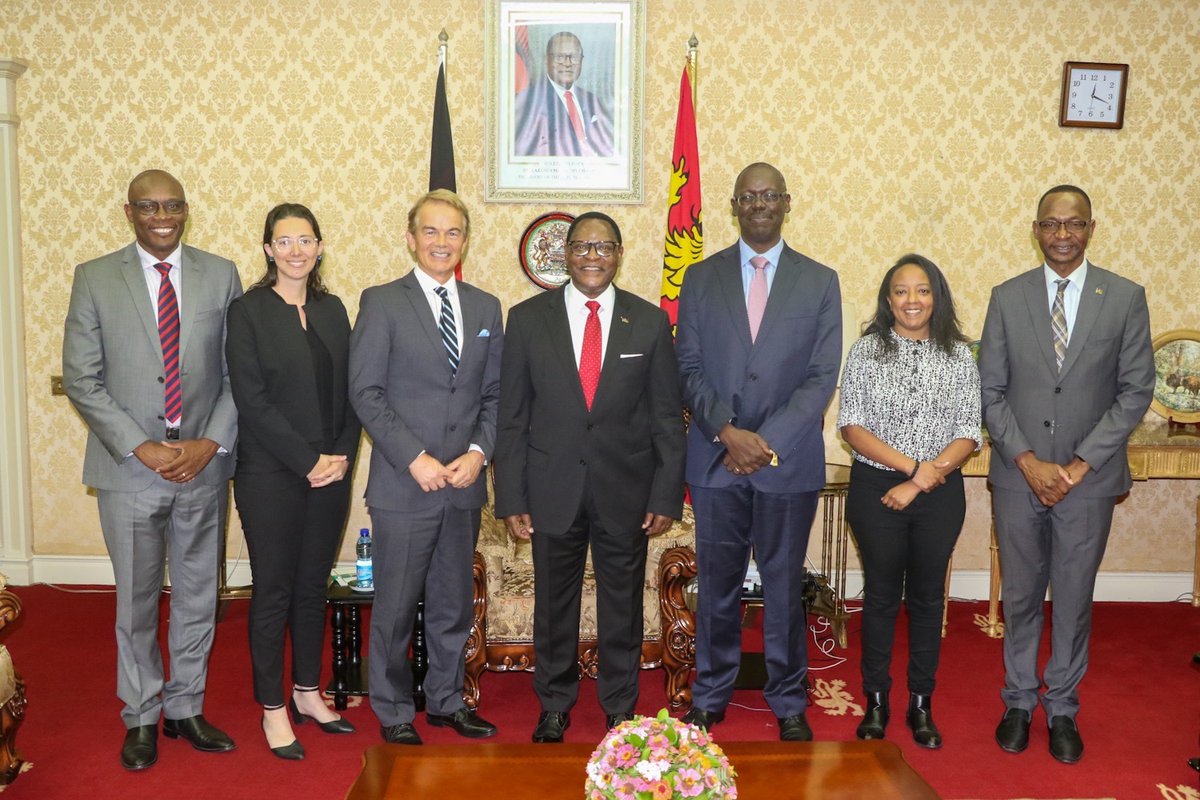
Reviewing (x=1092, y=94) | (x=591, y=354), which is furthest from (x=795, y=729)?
(x=1092, y=94)

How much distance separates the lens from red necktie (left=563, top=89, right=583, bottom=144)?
5074mm

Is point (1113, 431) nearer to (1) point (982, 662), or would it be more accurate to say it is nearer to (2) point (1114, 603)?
(1) point (982, 662)

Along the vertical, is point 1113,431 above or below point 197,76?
below

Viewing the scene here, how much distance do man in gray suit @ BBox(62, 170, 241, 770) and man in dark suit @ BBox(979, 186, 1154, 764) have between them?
8.81ft

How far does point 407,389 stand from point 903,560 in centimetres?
179

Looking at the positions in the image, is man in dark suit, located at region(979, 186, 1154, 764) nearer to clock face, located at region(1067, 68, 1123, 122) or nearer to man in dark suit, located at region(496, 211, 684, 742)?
man in dark suit, located at region(496, 211, 684, 742)

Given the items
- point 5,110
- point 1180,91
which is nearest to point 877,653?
point 1180,91

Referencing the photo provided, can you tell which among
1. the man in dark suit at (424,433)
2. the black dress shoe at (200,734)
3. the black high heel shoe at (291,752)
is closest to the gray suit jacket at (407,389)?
the man in dark suit at (424,433)

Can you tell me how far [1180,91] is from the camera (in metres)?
5.13

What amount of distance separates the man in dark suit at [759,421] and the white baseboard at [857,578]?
6.81ft

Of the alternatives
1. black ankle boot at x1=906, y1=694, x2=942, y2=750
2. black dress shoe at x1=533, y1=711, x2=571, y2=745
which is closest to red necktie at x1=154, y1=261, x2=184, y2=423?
black dress shoe at x1=533, y1=711, x2=571, y2=745

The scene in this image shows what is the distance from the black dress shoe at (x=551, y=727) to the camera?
3.35 m

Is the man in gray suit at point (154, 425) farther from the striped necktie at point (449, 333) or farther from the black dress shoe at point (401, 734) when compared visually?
the striped necktie at point (449, 333)

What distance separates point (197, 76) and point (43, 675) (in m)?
2.98
